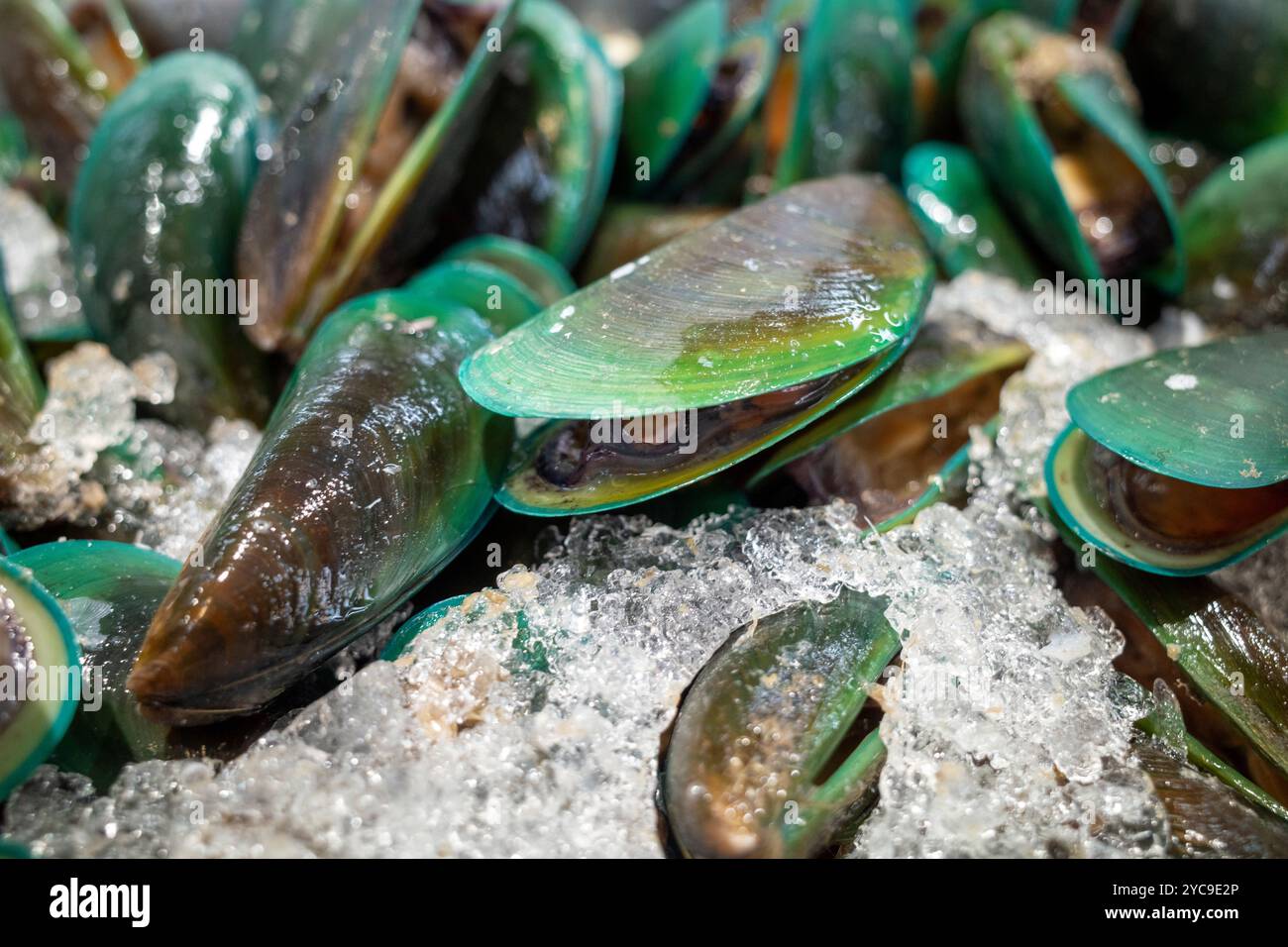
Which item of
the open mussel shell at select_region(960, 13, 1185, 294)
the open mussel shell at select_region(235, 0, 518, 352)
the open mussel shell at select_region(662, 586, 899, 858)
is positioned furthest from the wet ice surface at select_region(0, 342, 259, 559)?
the open mussel shell at select_region(960, 13, 1185, 294)

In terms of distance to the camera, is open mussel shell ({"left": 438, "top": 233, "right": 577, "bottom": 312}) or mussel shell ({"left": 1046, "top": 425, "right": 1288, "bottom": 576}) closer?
mussel shell ({"left": 1046, "top": 425, "right": 1288, "bottom": 576})

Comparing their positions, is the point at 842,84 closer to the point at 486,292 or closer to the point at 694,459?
the point at 486,292

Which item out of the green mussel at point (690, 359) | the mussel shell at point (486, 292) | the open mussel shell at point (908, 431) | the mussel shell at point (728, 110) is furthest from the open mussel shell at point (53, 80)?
the open mussel shell at point (908, 431)

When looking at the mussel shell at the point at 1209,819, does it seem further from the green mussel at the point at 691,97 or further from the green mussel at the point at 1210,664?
the green mussel at the point at 691,97

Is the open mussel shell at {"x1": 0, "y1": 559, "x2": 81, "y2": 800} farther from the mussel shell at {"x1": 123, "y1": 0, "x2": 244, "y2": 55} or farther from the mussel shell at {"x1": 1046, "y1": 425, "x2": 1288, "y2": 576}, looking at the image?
the mussel shell at {"x1": 123, "y1": 0, "x2": 244, "y2": 55}

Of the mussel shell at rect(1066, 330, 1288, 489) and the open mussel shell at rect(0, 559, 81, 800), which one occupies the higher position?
the mussel shell at rect(1066, 330, 1288, 489)

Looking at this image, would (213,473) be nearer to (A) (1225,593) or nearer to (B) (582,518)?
(B) (582,518)
